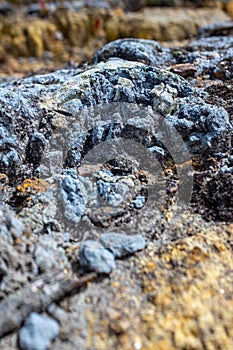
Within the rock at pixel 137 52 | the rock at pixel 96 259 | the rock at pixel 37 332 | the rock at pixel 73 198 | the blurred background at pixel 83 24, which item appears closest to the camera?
the rock at pixel 37 332

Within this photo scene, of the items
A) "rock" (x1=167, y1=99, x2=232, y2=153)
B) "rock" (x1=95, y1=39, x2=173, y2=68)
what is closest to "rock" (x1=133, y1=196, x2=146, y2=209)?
"rock" (x1=167, y1=99, x2=232, y2=153)

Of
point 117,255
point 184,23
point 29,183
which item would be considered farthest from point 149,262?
point 184,23

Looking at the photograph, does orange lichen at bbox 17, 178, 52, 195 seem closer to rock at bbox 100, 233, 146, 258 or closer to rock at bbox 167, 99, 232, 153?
rock at bbox 100, 233, 146, 258

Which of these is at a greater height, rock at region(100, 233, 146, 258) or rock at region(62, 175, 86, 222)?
rock at region(62, 175, 86, 222)

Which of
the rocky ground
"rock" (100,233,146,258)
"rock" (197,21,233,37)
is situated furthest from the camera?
"rock" (197,21,233,37)

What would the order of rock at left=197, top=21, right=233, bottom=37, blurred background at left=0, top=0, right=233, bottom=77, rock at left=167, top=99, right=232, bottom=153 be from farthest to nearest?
blurred background at left=0, top=0, right=233, bottom=77 → rock at left=197, top=21, right=233, bottom=37 → rock at left=167, top=99, right=232, bottom=153

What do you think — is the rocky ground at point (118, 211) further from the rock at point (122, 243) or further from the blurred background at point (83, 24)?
the blurred background at point (83, 24)

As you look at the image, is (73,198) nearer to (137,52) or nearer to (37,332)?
(37,332)

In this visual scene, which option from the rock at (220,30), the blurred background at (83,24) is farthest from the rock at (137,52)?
the blurred background at (83,24)
